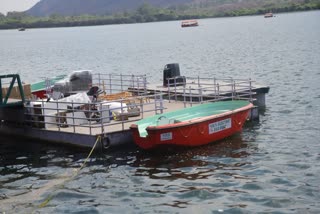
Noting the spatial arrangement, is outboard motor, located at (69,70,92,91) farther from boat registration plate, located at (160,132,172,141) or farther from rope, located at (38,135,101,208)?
boat registration plate, located at (160,132,172,141)

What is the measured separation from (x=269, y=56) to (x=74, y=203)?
48.2 meters

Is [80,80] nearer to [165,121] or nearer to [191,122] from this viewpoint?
[165,121]

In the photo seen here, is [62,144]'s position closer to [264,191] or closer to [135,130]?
[135,130]

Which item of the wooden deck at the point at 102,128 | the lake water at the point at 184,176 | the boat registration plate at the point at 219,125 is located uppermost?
the wooden deck at the point at 102,128

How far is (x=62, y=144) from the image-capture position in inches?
833

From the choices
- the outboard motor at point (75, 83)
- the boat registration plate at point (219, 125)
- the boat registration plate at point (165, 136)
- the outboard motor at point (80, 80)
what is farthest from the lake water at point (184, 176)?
the outboard motor at point (80, 80)

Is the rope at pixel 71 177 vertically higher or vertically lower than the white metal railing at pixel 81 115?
lower

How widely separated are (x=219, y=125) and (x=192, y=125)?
172 centimetres

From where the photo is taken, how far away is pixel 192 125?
780 inches

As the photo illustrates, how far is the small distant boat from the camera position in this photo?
1934 centimetres

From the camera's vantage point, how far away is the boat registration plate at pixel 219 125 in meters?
20.8

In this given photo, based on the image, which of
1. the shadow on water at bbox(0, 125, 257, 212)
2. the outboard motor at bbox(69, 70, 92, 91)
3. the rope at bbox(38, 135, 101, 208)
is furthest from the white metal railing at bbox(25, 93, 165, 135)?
the outboard motor at bbox(69, 70, 92, 91)

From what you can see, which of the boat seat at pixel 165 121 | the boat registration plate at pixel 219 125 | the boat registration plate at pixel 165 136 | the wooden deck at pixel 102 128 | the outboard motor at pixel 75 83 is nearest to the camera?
the boat registration plate at pixel 165 136

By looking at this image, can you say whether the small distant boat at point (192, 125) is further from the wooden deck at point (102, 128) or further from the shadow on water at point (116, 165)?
the wooden deck at point (102, 128)
